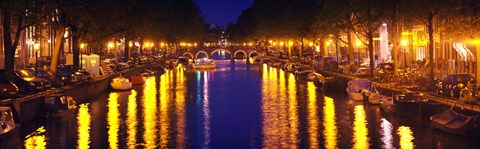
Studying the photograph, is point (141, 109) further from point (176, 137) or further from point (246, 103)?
point (176, 137)

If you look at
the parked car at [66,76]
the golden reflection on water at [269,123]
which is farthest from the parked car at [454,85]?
the parked car at [66,76]

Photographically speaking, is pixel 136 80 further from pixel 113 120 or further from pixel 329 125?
pixel 329 125

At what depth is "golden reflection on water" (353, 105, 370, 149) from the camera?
32.2 m

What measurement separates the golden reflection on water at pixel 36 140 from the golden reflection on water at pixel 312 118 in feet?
39.2

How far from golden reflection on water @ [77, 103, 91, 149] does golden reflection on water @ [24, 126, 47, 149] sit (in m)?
1.65

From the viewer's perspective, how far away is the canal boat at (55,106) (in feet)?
142

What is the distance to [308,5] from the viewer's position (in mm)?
113062

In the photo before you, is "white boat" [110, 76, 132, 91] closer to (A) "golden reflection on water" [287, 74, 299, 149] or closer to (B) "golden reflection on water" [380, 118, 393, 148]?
(A) "golden reflection on water" [287, 74, 299, 149]

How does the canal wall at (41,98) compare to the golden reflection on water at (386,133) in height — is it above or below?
above

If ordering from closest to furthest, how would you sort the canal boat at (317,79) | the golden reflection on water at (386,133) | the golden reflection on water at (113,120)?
1. the golden reflection on water at (386,133)
2. the golden reflection on water at (113,120)
3. the canal boat at (317,79)

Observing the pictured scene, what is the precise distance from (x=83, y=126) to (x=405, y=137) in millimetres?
17251

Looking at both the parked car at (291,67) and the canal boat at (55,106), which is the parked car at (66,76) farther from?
the parked car at (291,67)

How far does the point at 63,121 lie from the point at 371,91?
70.5 ft

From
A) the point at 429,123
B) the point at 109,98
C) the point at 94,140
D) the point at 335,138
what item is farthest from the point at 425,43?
the point at 94,140
